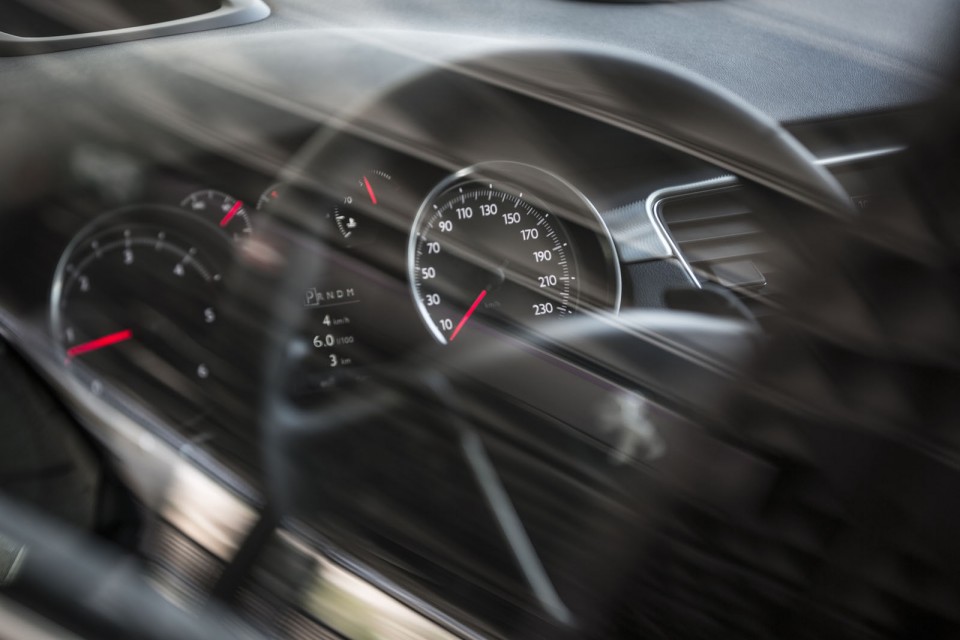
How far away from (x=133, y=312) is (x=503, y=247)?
0.47 metres

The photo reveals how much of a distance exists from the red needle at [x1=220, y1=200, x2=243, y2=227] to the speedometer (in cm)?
23

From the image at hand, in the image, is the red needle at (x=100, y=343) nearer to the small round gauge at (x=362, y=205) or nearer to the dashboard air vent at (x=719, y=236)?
the small round gauge at (x=362, y=205)

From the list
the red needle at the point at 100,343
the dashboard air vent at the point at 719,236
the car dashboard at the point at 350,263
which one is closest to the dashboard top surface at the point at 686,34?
the car dashboard at the point at 350,263

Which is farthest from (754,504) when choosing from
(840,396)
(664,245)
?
(664,245)

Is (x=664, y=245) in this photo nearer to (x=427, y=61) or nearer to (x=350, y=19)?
(x=427, y=61)

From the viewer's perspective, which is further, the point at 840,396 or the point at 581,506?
the point at 581,506

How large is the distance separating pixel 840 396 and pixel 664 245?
2.42 ft

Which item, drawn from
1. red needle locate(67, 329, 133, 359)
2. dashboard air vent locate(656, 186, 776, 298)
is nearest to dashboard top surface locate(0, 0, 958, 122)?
dashboard air vent locate(656, 186, 776, 298)

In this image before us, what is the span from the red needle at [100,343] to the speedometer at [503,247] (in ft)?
1.19

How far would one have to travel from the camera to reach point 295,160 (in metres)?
1.28

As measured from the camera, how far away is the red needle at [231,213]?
1.29m

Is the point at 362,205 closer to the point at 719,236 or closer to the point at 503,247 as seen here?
the point at 503,247

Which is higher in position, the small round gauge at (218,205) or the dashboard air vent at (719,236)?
the dashboard air vent at (719,236)

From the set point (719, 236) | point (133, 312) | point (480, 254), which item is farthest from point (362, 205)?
point (719, 236)
